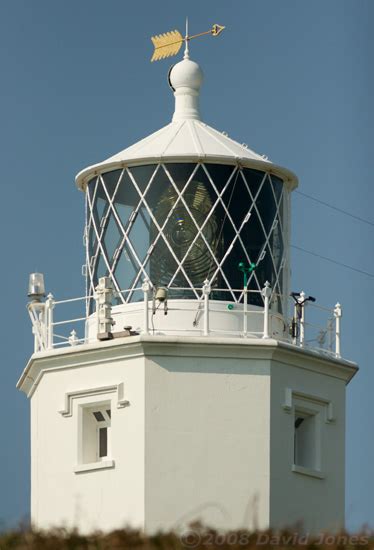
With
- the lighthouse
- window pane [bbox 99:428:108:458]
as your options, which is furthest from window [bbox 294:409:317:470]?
window pane [bbox 99:428:108:458]

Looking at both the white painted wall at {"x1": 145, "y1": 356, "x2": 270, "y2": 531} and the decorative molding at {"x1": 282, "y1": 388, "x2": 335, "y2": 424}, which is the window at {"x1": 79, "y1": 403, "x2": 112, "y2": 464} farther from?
the decorative molding at {"x1": 282, "y1": 388, "x2": 335, "y2": 424}

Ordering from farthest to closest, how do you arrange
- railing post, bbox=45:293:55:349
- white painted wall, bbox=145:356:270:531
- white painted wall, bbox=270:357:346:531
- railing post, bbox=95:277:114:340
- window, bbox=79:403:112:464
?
railing post, bbox=45:293:55:349 < window, bbox=79:403:112:464 < railing post, bbox=95:277:114:340 < white painted wall, bbox=270:357:346:531 < white painted wall, bbox=145:356:270:531

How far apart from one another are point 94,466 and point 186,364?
72.2 inches

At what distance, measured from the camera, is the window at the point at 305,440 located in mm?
26656

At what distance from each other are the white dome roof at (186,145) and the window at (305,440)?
343 centimetres

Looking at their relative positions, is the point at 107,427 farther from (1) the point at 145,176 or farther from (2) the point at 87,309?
(1) the point at 145,176

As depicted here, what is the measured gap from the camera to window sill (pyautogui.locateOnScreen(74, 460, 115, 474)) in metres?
25.6

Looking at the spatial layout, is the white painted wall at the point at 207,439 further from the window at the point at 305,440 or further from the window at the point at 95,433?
the window at the point at 305,440

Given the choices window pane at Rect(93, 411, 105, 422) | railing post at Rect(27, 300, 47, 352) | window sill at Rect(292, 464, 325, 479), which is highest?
railing post at Rect(27, 300, 47, 352)

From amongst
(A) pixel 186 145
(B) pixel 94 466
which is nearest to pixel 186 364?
(B) pixel 94 466

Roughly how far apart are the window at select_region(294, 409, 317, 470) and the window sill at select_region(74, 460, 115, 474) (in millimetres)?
2700

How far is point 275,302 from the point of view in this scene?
26.8 metres

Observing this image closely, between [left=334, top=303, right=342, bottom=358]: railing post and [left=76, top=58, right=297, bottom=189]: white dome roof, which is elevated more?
[left=76, top=58, right=297, bottom=189]: white dome roof

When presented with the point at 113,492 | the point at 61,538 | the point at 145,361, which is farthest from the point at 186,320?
the point at 61,538
